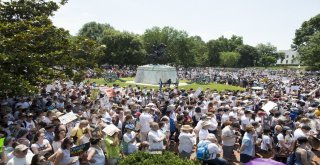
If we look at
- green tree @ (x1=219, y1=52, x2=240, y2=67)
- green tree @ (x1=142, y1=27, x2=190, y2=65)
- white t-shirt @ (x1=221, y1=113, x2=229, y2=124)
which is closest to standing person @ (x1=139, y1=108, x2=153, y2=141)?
white t-shirt @ (x1=221, y1=113, x2=229, y2=124)

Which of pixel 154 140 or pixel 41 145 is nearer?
pixel 41 145

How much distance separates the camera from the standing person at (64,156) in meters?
7.09

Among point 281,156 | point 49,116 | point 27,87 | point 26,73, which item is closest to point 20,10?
point 26,73

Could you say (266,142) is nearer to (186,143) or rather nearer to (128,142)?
(186,143)

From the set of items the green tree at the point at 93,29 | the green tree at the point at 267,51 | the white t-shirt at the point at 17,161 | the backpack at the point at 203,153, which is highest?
the green tree at the point at 93,29

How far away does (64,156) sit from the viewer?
717 cm

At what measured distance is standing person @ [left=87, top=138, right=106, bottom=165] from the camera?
25.4 ft

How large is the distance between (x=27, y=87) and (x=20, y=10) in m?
6.46

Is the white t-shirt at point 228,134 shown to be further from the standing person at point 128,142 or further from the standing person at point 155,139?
the standing person at point 128,142

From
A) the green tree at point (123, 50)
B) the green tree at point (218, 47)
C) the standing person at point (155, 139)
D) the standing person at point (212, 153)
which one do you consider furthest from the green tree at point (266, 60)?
the standing person at point (212, 153)

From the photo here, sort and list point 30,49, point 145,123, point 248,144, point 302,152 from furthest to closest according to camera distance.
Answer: point 30,49 < point 145,123 < point 248,144 < point 302,152

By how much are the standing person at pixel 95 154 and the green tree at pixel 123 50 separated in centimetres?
5425

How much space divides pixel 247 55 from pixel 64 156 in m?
104

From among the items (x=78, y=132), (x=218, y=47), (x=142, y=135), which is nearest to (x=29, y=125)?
(x=78, y=132)
